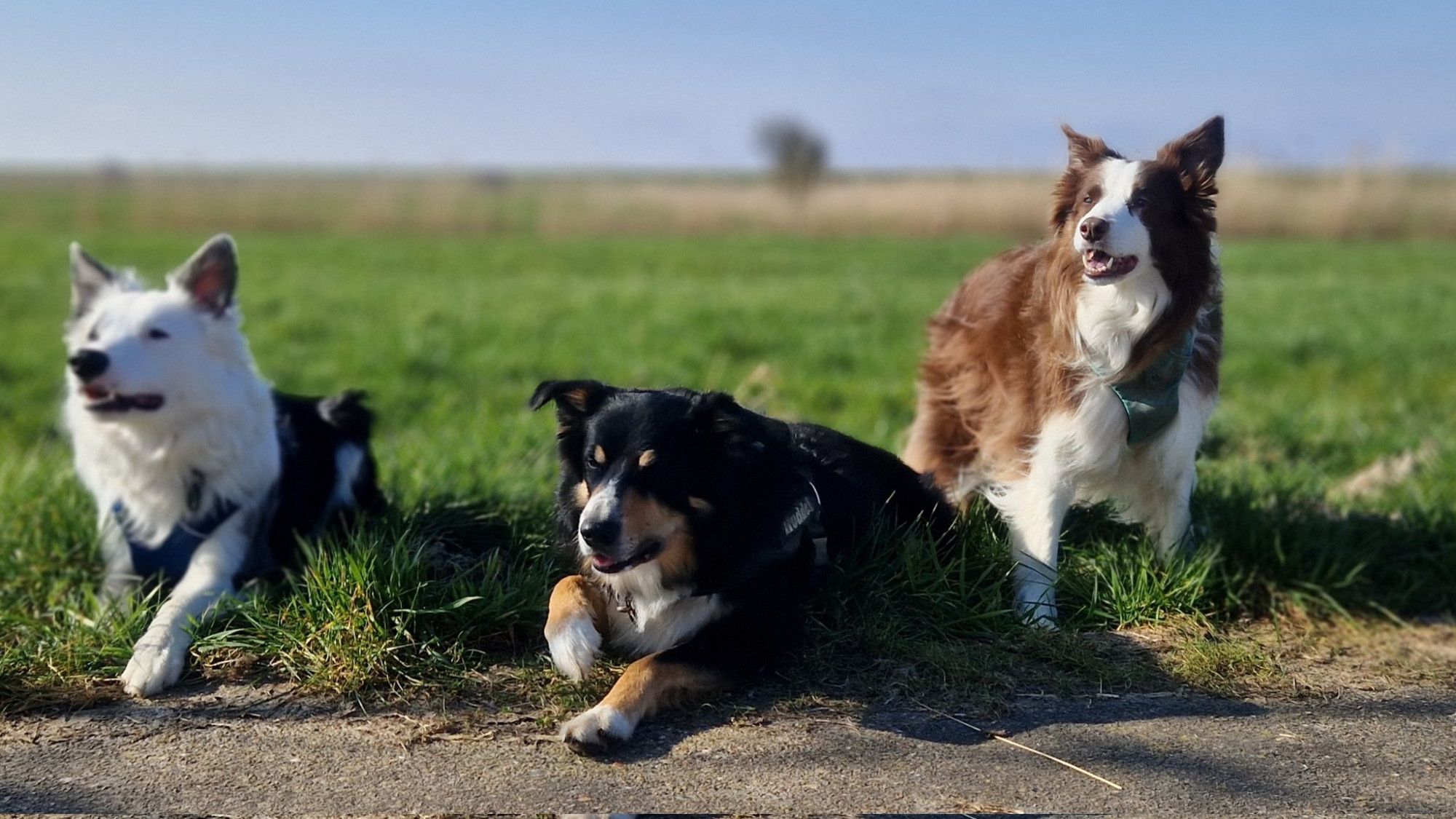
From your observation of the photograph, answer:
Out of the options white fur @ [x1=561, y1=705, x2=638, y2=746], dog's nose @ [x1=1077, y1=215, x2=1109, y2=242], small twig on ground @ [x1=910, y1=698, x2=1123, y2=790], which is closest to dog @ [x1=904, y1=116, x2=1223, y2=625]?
dog's nose @ [x1=1077, y1=215, x2=1109, y2=242]

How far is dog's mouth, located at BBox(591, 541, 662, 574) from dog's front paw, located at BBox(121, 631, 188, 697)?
1.34 m

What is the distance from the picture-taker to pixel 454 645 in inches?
140

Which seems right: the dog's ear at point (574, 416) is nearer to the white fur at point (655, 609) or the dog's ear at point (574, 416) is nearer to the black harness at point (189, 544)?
the white fur at point (655, 609)

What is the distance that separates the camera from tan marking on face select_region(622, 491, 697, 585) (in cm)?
312

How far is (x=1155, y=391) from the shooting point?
12.1 feet

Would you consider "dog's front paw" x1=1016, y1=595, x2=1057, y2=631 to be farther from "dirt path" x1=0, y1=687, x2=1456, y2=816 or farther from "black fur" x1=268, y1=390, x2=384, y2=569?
"black fur" x1=268, y1=390, x2=384, y2=569

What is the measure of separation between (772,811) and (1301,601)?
7.96 feet

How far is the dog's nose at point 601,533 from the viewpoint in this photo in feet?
9.98

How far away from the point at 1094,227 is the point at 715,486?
50.7 inches

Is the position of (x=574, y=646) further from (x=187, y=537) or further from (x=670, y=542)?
(x=187, y=537)

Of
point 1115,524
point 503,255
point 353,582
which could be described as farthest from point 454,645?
point 503,255

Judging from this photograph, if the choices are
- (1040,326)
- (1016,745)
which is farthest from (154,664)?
(1040,326)

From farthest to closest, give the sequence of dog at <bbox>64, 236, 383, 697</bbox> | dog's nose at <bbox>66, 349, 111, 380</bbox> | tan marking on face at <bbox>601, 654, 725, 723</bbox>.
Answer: dog at <bbox>64, 236, 383, 697</bbox>, dog's nose at <bbox>66, 349, 111, 380</bbox>, tan marking on face at <bbox>601, 654, 725, 723</bbox>

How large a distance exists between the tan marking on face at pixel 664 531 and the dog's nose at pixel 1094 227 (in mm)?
1385
